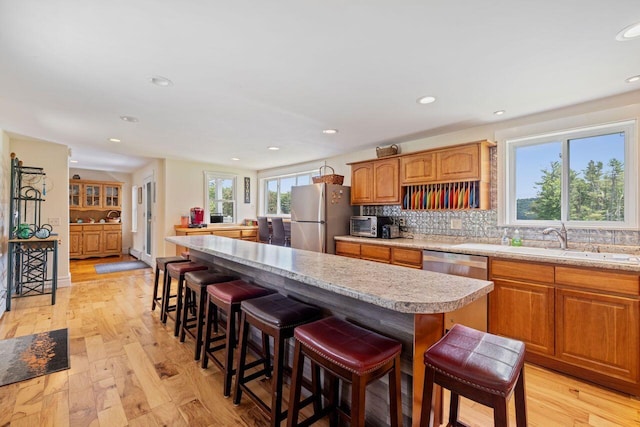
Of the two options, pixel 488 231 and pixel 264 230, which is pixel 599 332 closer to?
pixel 488 231

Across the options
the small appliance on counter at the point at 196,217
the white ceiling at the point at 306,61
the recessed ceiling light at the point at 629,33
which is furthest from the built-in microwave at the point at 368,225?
the small appliance on counter at the point at 196,217

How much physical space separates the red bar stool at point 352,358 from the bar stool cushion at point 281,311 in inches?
7.4

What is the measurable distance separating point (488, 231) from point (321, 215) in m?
2.08

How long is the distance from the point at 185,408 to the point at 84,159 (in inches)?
240

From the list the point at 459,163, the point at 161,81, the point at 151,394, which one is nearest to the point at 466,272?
the point at 459,163

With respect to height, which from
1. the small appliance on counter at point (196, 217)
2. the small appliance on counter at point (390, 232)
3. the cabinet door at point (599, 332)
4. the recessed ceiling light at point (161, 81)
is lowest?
the cabinet door at point (599, 332)

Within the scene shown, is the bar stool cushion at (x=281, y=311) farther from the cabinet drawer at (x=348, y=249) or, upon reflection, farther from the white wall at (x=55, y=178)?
the white wall at (x=55, y=178)

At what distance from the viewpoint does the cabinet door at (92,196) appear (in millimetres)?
7312

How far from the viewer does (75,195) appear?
718cm

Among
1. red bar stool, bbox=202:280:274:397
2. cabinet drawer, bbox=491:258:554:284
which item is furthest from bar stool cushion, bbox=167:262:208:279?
cabinet drawer, bbox=491:258:554:284

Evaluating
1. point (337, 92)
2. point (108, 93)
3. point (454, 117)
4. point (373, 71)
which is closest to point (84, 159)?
point (108, 93)

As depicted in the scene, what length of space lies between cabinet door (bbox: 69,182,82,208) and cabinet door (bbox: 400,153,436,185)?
7735mm

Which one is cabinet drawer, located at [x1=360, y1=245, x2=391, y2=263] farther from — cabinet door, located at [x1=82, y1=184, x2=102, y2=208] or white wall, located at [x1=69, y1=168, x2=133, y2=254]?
cabinet door, located at [x1=82, y1=184, x2=102, y2=208]

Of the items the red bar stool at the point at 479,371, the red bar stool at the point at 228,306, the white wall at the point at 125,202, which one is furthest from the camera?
the white wall at the point at 125,202
